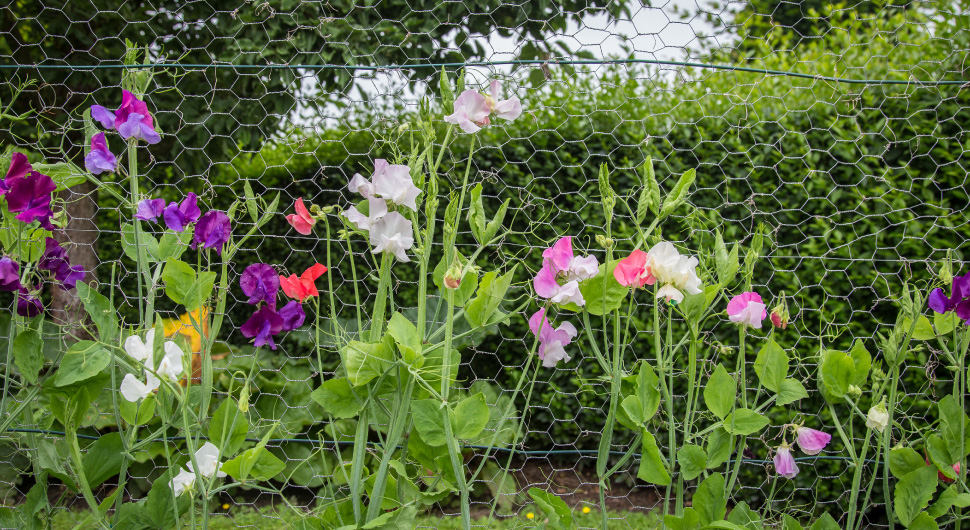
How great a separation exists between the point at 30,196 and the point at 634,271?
996 millimetres

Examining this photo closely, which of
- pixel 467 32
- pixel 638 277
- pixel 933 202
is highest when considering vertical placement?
pixel 467 32

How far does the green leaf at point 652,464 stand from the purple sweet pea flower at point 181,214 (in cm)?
86

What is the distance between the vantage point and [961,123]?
193 centimetres

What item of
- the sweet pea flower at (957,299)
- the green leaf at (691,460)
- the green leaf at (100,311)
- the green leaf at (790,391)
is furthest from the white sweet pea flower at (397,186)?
the sweet pea flower at (957,299)

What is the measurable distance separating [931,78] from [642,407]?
A: 1.65 meters

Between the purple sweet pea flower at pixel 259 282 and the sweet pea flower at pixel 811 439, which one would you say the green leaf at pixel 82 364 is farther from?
the sweet pea flower at pixel 811 439

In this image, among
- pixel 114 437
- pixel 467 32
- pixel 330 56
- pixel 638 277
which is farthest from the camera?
pixel 467 32

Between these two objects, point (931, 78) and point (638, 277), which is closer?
point (638, 277)

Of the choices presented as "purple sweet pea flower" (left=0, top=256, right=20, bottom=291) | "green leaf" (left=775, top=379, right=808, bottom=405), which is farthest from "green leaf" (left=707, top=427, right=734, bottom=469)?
"purple sweet pea flower" (left=0, top=256, right=20, bottom=291)

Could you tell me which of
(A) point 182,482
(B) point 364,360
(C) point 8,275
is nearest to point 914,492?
(B) point 364,360

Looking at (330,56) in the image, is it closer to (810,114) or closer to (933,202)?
(810,114)

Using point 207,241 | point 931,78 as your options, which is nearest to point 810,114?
point 931,78

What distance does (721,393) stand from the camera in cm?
112

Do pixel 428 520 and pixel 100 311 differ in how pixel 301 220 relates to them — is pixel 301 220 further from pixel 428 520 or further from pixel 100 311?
pixel 428 520
